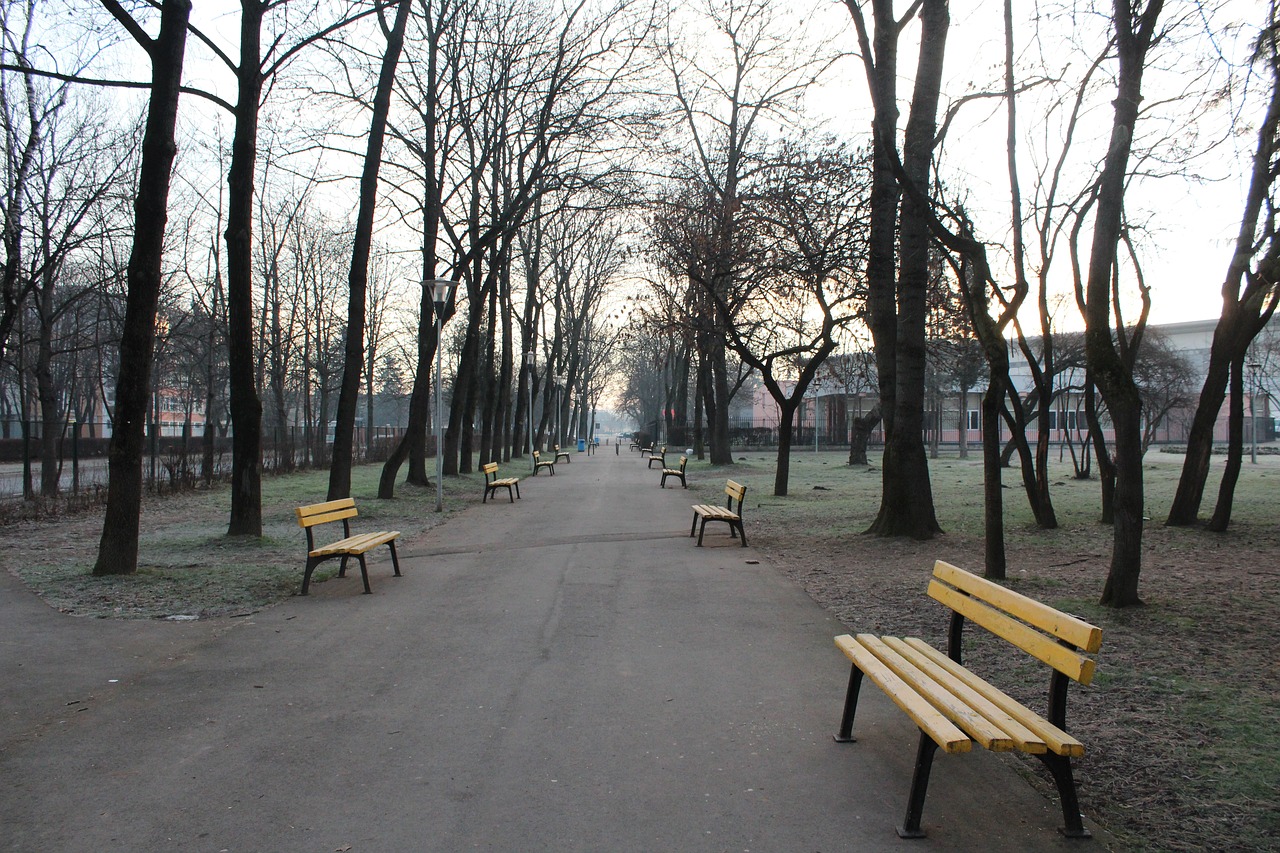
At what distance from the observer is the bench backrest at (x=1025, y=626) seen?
351 centimetres

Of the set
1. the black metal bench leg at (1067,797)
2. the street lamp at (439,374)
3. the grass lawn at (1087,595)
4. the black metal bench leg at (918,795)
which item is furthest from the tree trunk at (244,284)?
the black metal bench leg at (1067,797)

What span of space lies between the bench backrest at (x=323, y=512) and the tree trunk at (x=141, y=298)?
1753 mm

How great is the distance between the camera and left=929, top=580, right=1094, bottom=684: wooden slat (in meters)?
3.48

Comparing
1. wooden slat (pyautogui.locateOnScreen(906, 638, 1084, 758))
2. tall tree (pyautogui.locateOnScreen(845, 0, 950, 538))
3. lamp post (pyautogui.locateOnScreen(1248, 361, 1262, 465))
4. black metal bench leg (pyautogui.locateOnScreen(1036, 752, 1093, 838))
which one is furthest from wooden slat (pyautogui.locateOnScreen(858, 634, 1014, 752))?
lamp post (pyautogui.locateOnScreen(1248, 361, 1262, 465))

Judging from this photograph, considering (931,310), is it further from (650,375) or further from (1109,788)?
(650,375)

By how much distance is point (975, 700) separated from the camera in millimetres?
3773

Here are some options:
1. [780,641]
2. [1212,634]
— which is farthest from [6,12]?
[1212,634]

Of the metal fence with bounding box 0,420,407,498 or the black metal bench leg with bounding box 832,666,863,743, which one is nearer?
the black metal bench leg with bounding box 832,666,863,743

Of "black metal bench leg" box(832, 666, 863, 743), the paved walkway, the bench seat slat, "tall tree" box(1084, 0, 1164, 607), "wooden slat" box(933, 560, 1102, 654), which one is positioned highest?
"tall tree" box(1084, 0, 1164, 607)

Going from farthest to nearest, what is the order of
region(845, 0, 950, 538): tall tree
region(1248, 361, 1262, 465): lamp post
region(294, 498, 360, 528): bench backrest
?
region(1248, 361, 1262, 465): lamp post → region(845, 0, 950, 538): tall tree → region(294, 498, 360, 528): bench backrest

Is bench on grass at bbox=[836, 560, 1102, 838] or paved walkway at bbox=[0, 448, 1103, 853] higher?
bench on grass at bbox=[836, 560, 1102, 838]

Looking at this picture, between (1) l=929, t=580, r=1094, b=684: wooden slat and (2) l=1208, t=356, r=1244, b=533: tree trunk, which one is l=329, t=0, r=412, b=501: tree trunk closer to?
(1) l=929, t=580, r=1094, b=684: wooden slat

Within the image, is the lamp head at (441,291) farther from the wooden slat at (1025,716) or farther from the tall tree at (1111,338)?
the wooden slat at (1025,716)

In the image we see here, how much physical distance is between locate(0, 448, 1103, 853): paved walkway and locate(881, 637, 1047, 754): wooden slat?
42cm
